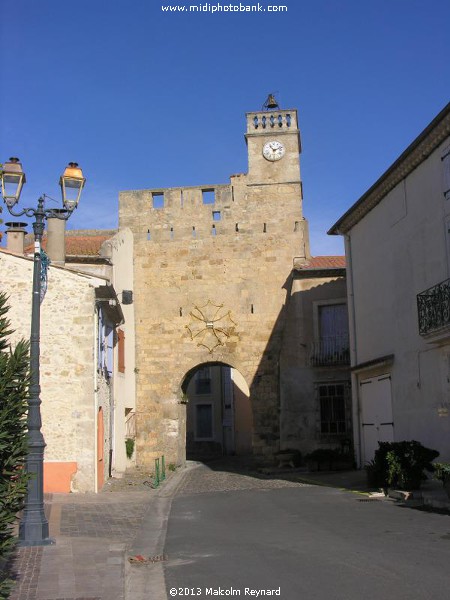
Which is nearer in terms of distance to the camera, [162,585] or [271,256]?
[162,585]

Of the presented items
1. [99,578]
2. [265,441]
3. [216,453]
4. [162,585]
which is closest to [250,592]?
[162,585]

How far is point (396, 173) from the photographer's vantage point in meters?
16.7

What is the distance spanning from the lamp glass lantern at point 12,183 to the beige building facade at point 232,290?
15138mm

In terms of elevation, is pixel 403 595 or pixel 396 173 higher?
pixel 396 173

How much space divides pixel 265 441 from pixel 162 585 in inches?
707

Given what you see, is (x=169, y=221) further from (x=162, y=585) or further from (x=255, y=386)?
(x=162, y=585)

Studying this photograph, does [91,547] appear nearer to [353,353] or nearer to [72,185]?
[72,185]

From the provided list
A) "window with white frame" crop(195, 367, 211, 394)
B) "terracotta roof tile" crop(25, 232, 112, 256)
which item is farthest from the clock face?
"window with white frame" crop(195, 367, 211, 394)

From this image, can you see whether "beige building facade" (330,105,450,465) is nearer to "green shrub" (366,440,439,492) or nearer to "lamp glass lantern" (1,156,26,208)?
"green shrub" (366,440,439,492)

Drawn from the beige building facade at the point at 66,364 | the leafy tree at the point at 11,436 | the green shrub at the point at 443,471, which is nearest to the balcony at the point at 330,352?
the beige building facade at the point at 66,364

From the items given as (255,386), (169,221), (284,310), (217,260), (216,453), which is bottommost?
(216,453)

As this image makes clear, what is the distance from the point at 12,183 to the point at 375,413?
12.1 meters

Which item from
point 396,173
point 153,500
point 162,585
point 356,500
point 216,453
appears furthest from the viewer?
point 216,453

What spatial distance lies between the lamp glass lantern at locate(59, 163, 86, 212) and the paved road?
4994mm
